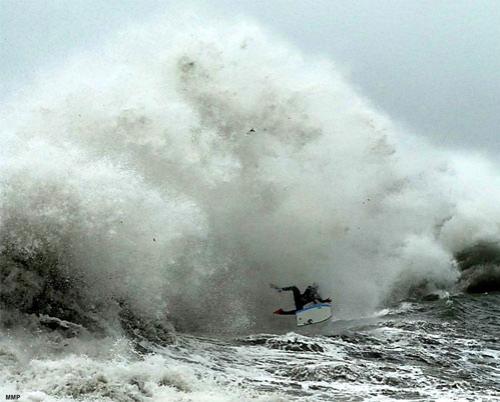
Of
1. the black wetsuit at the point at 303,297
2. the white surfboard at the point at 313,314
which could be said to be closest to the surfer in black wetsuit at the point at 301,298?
→ the black wetsuit at the point at 303,297

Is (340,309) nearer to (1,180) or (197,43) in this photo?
(197,43)

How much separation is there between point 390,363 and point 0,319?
789 centimetres

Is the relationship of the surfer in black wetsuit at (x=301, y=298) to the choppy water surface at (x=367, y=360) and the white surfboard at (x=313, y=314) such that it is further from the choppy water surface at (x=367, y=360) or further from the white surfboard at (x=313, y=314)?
the choppy water surface at (x=367, y=360)

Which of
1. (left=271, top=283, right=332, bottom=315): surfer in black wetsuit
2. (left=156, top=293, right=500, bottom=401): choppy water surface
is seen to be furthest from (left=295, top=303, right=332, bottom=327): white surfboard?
(left=156, top=293, right=500, bottom=401): choppy water surface

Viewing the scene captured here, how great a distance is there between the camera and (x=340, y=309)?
19.4 m

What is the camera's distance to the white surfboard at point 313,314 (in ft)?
54.9

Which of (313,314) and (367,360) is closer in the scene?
(367,360)

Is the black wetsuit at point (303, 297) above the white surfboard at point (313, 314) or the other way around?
above

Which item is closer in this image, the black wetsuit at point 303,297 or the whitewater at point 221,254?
the whitewater at point 221,254

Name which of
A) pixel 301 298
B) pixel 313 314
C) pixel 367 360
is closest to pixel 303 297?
pixel 301 298

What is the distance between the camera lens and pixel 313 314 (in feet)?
55.6

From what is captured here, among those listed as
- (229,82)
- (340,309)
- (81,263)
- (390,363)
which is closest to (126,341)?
(81,263)

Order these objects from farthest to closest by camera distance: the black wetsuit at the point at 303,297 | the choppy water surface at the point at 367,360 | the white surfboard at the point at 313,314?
1. the black wetsuit at the point at 303,297
2. the white surfboard at the point at 313,314
3. the choppy water surface at the point at 367,360

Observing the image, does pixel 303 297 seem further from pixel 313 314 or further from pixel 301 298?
pixel 313 314
